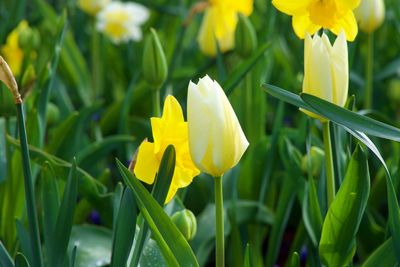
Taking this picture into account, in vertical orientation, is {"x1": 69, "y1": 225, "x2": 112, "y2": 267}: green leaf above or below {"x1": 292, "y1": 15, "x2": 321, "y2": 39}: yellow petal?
below

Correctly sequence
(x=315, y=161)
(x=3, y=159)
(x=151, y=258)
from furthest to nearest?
(x=3, y=159) → (x=315, y=161) → (x=151, y=258)

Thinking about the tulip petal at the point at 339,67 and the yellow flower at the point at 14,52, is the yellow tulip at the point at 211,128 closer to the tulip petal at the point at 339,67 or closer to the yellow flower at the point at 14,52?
the tulip petal at the point at 339,67

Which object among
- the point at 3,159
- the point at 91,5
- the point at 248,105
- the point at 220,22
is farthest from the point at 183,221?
the point at 91,5

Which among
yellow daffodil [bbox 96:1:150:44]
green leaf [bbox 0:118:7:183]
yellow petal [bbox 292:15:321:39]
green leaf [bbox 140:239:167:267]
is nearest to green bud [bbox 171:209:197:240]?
green leaf [bbox 140:239:167:267]

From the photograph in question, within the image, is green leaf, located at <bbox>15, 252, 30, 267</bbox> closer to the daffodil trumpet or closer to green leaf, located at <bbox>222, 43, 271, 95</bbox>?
the daffodil trumpet

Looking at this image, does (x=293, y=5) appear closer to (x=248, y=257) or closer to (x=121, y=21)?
(x=248, y=257)

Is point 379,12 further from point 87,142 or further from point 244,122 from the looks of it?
point 87,142
